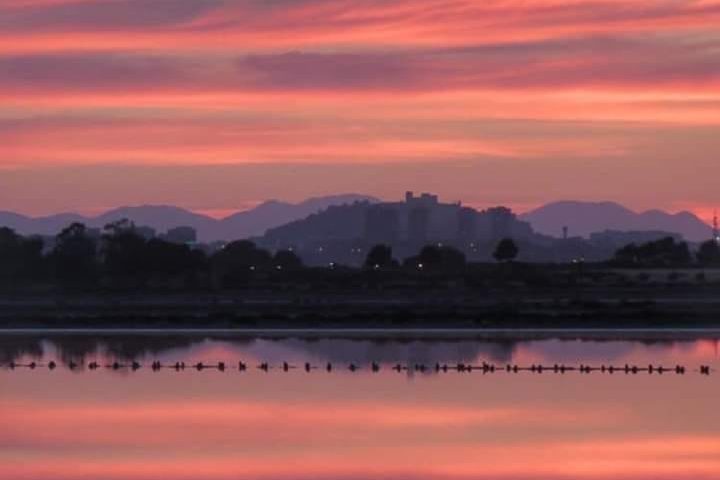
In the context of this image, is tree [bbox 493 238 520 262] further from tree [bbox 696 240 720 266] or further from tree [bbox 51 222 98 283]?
tree [bbox 51 222 98 283]

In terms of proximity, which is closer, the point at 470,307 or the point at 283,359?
the point at 283,359

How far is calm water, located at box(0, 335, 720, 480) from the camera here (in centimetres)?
3466

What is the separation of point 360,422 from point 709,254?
350ft

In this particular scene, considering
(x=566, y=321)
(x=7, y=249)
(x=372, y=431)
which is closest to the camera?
(x=372, y=431)

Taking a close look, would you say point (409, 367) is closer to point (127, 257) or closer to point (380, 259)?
point (127, 257)

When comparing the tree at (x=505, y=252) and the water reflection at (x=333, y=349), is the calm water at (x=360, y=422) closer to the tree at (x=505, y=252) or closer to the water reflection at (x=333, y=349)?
the water reflection at (x=333, y=349)

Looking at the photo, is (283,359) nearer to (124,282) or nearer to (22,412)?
(22,412)

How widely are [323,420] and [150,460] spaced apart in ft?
21.7

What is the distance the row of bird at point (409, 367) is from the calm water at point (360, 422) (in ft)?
2.34

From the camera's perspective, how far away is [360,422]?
4122 cm

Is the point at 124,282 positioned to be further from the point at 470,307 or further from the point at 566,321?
the point at 566,321

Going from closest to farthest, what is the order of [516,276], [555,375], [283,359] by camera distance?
[555,375] < [283,359] < [516,276]

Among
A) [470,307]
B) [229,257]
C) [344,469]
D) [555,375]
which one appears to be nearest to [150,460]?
[344,469]

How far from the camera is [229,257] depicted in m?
149
